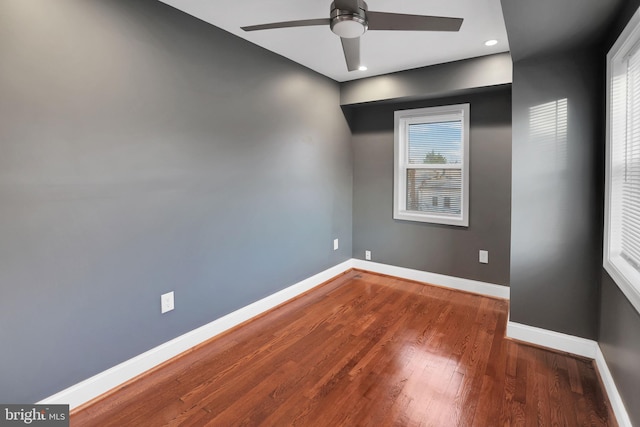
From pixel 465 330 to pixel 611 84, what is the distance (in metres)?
1.94

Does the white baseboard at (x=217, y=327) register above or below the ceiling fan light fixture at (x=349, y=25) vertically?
below

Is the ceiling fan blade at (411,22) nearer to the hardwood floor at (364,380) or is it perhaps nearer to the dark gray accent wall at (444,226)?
the dark gray accent wall at (444,226)

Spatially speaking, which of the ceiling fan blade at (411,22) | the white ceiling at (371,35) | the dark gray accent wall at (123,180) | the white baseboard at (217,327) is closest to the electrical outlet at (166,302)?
the dark gray accent wall at (123,180)

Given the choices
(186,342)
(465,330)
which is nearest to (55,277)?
(186,342)

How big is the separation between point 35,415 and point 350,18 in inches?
102

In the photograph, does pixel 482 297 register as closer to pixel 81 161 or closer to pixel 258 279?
pixel 258 279

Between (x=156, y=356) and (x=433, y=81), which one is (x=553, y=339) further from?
(x=156, y=356)

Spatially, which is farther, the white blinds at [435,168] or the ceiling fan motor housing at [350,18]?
the white blinds at [435,168]

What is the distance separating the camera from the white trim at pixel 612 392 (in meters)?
1.57

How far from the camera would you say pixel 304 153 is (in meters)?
3.44

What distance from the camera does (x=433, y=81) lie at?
10.9 feet

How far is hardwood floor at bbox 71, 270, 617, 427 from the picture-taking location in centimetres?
172

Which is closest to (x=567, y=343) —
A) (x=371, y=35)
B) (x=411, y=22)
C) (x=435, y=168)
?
(x=435, y=168)

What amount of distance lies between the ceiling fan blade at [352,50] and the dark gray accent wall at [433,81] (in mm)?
1218
